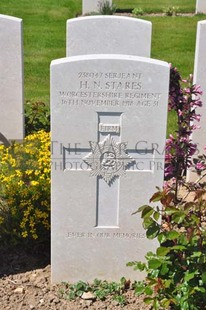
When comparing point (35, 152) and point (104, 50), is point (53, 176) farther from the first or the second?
point (104, 50)

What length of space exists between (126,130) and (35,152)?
1.28 m

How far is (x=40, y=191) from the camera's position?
15.5 feet

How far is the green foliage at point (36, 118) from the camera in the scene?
6793 millimetres

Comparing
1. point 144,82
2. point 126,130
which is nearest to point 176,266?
point 126,130

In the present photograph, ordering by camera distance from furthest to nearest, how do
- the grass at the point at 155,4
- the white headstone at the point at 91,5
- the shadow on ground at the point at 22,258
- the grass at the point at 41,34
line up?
the grass at the point at 155,4 < the white headstone at the point at 91,5 < the grass at the point at 41,34 < the shadow on ground at the point at 22,258

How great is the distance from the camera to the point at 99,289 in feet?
14.1

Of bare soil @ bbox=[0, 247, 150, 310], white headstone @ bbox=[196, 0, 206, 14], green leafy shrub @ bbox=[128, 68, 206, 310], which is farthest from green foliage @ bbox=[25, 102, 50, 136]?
white headstone @ bbox=[196, 0, 206, 14]

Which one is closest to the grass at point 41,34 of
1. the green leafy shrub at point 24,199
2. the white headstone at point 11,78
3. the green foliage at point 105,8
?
the green foliage at point 105,8

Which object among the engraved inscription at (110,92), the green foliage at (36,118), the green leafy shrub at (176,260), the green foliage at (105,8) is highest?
the green foliage at (105,8)

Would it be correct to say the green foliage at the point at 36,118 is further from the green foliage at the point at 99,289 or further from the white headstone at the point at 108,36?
the green foliage at the point at 99,289

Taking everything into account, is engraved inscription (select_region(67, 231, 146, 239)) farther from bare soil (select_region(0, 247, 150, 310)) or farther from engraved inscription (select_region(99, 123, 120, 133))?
engraved inscription (select_region(99, 123, 120, 133))

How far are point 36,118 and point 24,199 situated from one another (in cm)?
245

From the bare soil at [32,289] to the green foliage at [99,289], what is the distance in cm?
3

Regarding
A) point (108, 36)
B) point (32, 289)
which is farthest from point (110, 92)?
point (108, 36)
